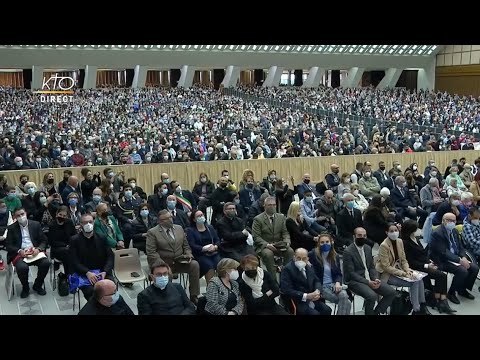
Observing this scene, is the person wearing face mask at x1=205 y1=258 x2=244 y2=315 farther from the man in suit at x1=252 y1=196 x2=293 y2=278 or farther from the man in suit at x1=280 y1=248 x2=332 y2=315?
the man in suit at x1=252 y1=196 x2=293 y2=278

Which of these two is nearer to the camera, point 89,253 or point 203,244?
point 89,253

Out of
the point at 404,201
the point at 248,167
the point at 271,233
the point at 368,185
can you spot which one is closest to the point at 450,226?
the point at 271,233

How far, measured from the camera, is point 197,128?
24.0 meters

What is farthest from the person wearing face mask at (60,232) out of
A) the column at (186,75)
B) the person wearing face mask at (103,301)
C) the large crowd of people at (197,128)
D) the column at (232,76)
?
the column at (232,76)

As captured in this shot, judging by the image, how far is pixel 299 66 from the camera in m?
45.1

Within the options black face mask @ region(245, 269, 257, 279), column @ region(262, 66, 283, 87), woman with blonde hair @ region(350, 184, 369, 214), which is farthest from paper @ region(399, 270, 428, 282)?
column @ region(262, 66, 283, 87)

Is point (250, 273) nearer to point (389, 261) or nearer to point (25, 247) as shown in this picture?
point (389, 261)

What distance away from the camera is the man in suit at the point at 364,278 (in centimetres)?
611

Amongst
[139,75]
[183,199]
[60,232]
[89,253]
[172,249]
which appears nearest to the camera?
[89,253]

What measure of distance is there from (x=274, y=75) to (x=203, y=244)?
38.9 m

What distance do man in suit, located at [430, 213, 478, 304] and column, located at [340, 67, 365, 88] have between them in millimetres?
40919
